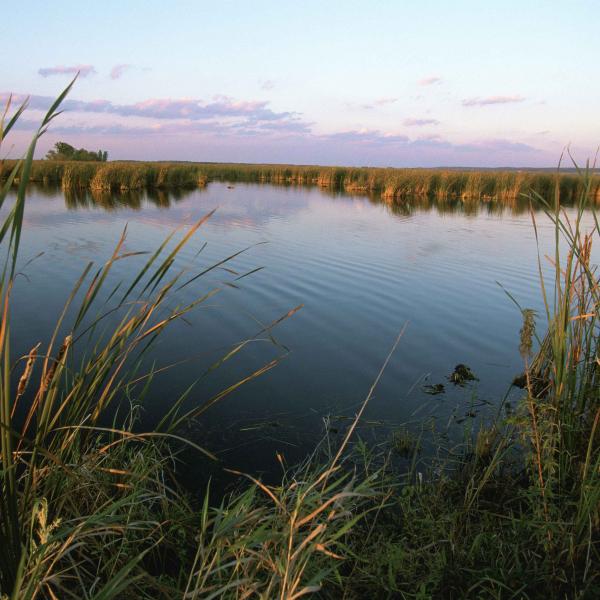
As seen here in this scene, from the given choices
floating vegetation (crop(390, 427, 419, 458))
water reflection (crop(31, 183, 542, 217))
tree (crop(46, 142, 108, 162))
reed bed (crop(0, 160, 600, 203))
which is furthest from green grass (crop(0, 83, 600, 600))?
tree (crop(46, 142, 108, 162))

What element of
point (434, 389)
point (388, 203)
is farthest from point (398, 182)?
point (434, 389)

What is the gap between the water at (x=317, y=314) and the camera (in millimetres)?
3930

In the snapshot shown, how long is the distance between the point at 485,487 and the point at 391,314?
400 centimetres

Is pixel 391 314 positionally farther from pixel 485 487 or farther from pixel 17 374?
pixel 17 374

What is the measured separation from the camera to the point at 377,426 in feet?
12.2

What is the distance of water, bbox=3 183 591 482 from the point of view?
393cm

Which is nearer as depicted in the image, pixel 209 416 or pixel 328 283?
pixel 209 416

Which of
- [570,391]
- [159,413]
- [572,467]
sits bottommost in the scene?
[159,413]

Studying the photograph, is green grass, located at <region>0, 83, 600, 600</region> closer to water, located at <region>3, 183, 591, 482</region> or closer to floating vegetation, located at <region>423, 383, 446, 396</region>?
water, located at <region>3, 183, 591, 482</region>

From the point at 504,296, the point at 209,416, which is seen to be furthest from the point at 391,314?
the point at 209,416

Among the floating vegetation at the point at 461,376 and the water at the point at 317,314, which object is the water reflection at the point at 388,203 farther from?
the floating vegetation at the point at 461,376

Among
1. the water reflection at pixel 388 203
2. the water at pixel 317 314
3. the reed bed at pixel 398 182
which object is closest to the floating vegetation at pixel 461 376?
the water at pixel 317 314

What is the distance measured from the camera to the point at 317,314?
653 cm

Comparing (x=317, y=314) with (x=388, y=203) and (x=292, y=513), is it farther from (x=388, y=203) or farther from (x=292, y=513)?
(x=388, y=203)
